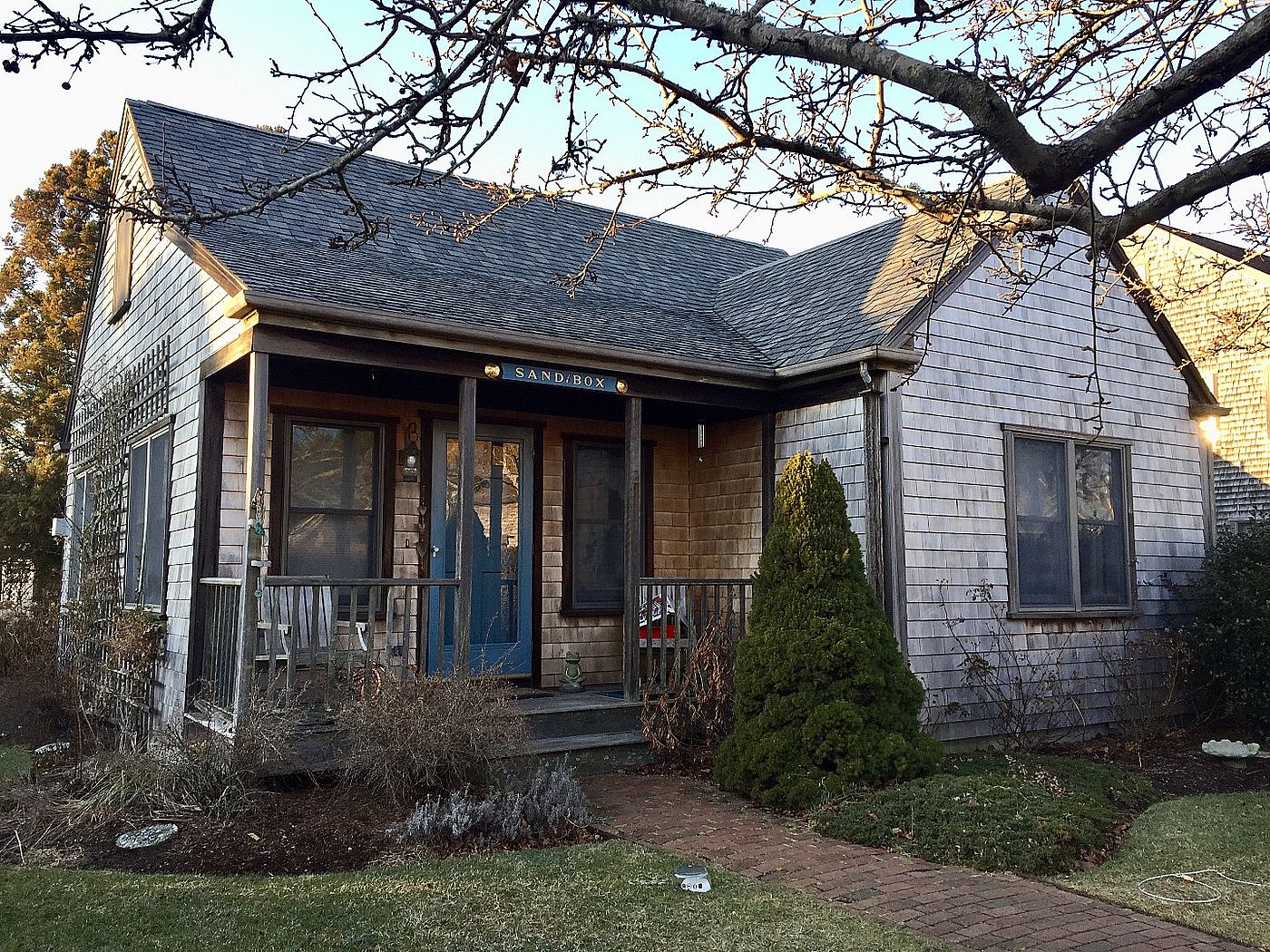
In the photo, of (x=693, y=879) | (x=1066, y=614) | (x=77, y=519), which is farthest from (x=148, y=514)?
(x=1066, y=614)

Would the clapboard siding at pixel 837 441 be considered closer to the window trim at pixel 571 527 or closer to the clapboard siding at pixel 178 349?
the window trim at pixel 571 527

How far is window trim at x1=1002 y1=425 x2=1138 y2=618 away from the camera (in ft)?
30.6

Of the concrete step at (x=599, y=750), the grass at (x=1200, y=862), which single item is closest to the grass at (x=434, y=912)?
the grass at (x=1200, y=862)

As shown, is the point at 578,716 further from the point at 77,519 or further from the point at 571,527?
the point at 77,519

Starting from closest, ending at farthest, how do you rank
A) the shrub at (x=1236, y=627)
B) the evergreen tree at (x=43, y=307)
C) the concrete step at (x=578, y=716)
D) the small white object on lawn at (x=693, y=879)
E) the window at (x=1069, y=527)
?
the small white object on lawn at (x=693, y=879) < the concrete step at (x=578, y=716) < the window at (x=1069, y=527) < the shrub at (x=1236, y=627) < the evergreen tree at (x=43, y=307)

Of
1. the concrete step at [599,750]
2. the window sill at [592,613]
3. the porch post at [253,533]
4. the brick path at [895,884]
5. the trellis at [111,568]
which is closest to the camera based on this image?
the brick path at [895,884]

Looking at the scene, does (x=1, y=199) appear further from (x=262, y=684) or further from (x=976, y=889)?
(x=976, y=889)

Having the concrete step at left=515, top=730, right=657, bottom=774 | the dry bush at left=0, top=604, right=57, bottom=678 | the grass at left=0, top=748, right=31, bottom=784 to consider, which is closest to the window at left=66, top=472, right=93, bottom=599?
the dry bush at left=0, top=604, right=57, bottom=678

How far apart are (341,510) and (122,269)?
509cm

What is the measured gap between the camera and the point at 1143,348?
10.8m

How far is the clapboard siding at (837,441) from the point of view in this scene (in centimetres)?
861

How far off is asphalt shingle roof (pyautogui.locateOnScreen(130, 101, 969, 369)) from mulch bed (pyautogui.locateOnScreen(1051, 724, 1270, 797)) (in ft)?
13.0

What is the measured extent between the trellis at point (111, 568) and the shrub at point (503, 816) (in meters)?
4.18

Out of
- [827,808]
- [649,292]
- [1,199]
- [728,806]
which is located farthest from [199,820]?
[1,199]
